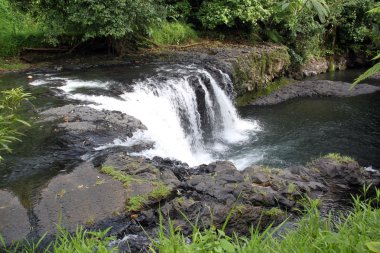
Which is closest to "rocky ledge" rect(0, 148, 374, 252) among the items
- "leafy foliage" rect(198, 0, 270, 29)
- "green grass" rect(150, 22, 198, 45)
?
"green grass" rect(150, 22, 198, 45)

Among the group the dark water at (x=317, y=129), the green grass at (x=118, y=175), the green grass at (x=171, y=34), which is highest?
the green grass at (x=171, y=34)

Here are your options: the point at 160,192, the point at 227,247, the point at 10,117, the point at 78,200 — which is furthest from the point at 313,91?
the point at 227,247

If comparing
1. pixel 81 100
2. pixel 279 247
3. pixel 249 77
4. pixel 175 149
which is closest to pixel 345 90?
pixel 249 77

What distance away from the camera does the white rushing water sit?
8.96 m

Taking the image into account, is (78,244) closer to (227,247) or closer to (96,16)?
(227,247)

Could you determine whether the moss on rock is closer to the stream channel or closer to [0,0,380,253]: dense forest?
[0,0,380,253]: dense forest

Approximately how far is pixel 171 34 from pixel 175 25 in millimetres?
473

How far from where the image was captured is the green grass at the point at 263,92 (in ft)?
46.8

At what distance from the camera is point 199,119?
35.3ft

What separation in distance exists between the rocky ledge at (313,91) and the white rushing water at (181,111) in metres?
2.64

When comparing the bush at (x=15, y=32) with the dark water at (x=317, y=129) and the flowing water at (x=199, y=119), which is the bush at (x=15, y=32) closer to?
the flowing water at (x=199, y=119)

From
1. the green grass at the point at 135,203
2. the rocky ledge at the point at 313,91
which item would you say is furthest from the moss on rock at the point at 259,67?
the green grass at the point at 135,203

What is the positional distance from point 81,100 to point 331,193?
19.0ft

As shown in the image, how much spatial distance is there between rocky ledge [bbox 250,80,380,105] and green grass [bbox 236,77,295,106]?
0.24 metres
